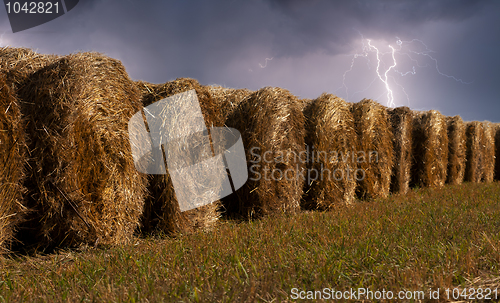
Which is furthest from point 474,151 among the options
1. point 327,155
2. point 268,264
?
point 268,264

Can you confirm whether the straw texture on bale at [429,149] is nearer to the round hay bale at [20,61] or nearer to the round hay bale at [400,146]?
the round hay bale at [400,146]

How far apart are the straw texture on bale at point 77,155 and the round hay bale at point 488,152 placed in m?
14.0

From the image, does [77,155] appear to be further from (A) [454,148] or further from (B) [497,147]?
(B) [497,147]

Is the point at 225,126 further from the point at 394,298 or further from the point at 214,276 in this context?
the point at 394,298

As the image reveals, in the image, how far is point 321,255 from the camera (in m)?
3.26

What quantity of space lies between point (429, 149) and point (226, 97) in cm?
690

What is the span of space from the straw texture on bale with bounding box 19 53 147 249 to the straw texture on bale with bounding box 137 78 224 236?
16.8 inches

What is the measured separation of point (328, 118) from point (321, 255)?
3807mm

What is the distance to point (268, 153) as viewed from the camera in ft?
18.5

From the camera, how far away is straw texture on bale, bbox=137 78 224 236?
4.63 meters

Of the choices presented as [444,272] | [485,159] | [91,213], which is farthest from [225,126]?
[485,159]

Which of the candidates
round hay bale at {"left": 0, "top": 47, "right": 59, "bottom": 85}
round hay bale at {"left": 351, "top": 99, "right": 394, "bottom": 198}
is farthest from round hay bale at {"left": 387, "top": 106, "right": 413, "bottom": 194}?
round hay bale at {"left": 0, "top": 47, "right": 59, "bottom": 85}

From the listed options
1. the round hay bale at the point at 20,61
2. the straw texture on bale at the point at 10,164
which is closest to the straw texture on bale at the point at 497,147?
the round hay bale at the point at 20,61

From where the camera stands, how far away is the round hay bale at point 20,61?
4137 mm
